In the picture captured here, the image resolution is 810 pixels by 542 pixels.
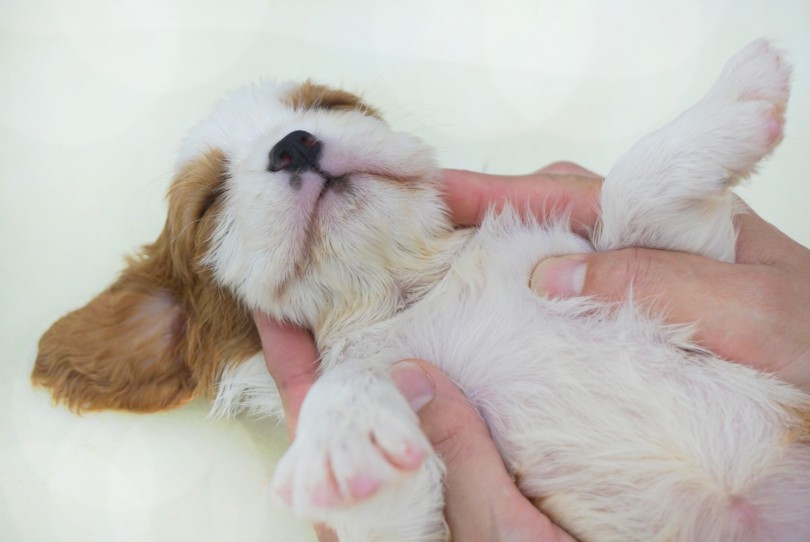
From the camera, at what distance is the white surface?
6.69 ft

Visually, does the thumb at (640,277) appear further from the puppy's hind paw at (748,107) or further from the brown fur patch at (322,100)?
the brown fur patch at (322,100)

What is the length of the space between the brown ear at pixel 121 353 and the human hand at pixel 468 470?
72 centimetres

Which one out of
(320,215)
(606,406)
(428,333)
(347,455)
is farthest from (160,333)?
(606,406)

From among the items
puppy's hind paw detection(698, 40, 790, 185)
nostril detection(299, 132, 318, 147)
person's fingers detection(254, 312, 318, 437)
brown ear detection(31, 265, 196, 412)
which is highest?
puppy's hind paw detection(698, 40, 790, 185)

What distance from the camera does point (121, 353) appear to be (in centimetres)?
158

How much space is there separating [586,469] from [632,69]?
1855 millimetres

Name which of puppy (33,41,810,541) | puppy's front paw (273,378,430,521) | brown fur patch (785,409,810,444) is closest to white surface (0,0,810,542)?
puppy (33,41,810,541)

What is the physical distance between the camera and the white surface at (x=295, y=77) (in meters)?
2.04

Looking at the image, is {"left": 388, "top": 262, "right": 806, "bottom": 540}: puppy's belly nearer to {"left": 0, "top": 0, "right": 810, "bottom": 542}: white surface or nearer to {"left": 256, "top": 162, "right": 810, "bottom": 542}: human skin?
{"left": 256, "top": 162, "right": 810, "bottom": 542}: human skin

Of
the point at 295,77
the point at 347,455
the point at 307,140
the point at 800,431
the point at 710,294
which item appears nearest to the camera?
the point at 347,455

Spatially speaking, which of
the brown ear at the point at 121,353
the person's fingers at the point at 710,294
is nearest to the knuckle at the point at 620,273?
the person's fingers at the point at 710,294

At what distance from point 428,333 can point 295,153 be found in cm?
47

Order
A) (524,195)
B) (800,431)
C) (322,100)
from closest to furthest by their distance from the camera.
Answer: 1. (800,431)
2. (524,195)
3. (322,100)

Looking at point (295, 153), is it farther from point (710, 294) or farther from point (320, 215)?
point (710, 294)
